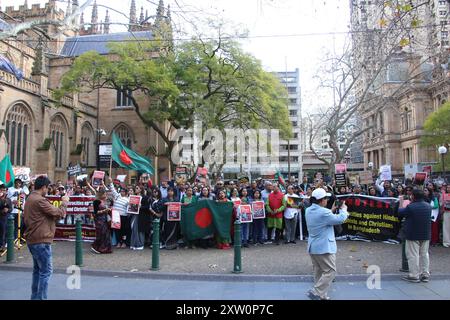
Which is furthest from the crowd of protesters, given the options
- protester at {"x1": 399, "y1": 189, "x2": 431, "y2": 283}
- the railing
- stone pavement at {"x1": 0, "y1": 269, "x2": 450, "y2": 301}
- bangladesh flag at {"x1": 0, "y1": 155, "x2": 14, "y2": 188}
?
the railing

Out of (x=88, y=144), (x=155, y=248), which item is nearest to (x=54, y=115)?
(x=88, y=144)

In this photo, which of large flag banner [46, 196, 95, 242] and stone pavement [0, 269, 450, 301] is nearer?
stone pavement [0, 269, 450, 301]

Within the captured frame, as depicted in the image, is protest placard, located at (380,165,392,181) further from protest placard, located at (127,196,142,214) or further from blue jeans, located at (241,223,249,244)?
protest placard, located at (127,196,142,214)

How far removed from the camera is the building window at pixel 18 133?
31.8m

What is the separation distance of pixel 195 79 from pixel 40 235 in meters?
23.2

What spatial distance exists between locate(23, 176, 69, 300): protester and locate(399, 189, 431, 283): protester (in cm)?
618

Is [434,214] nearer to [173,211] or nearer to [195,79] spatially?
[173,211]

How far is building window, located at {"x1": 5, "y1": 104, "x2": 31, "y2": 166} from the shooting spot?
31.8m

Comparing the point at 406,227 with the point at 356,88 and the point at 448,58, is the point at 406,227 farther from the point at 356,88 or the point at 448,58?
the point at 356,88

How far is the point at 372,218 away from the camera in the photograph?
12.6 meters

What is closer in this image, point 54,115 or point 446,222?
point 446,222
